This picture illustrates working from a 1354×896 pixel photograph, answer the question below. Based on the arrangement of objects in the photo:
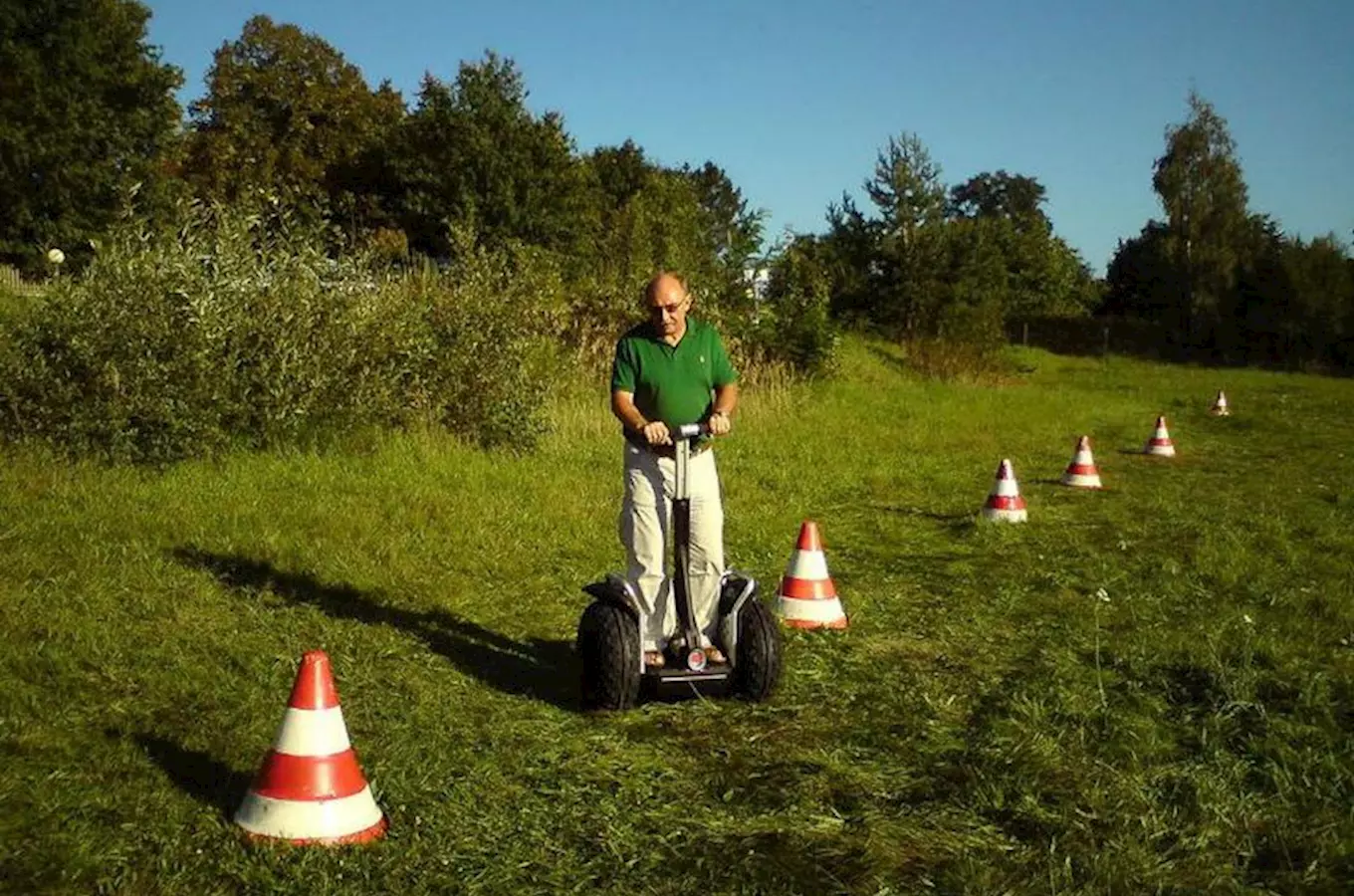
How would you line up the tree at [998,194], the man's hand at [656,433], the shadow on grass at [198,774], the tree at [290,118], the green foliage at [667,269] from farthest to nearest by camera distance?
the tree at [998,194] < the tree at [290,118] < the green foliage at [667,269] < the man's hand at [656,433] < the shadow on grass at [198,774]

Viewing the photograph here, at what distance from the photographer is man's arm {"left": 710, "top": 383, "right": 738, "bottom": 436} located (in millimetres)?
5016

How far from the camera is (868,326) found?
1396 inches

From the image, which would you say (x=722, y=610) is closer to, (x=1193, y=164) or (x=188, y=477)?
(x=188, y=477)

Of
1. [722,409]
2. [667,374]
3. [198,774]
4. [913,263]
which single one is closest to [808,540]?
[722,409]

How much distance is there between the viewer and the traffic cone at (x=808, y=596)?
21.6 feet

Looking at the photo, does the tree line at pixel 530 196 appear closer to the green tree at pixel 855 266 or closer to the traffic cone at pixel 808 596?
the green tree at pixel 855 266

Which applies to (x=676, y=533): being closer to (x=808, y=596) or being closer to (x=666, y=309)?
(x=666, y=309)

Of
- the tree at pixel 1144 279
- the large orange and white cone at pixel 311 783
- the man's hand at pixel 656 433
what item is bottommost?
the large orange and white cone at pixel 311 783

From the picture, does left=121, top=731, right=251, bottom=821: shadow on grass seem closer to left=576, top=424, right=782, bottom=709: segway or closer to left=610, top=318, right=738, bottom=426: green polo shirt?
left=576, top=424, right=782, bottom=709: segway

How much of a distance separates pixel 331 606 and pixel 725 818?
3.48 meters

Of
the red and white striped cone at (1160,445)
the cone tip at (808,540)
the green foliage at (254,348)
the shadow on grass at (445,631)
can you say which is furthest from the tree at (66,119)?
the cone tip at (808,540)

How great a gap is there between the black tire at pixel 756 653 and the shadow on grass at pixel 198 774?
79.9 inches

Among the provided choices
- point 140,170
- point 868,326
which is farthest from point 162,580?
point 140,170

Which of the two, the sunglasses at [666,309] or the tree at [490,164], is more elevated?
the tree at [490,164]
